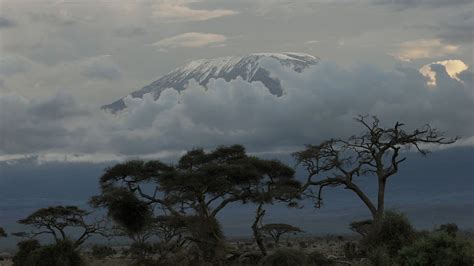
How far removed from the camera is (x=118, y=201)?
42562 mm

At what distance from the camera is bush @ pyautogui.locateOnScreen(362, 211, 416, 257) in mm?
27219

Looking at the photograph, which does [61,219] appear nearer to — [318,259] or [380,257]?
[318,259]

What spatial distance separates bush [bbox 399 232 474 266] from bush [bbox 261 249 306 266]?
7467mm

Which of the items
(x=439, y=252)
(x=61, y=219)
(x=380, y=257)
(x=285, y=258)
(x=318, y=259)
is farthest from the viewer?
(x=61, y=219)

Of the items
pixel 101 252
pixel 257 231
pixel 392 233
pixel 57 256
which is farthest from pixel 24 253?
pixel 392 233

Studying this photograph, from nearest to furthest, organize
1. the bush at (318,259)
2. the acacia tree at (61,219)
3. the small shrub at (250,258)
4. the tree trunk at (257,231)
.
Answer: the bush at (318,259) < the small shrub at (250,258) < the tree trunk at (257,231) < the acacia tree at (61,219)

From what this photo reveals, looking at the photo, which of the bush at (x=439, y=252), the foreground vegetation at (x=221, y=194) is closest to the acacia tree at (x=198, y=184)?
the foreground vegetation at (x=221, y=194)

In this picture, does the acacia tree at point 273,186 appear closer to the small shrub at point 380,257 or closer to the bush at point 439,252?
the small shrub at point 380,257

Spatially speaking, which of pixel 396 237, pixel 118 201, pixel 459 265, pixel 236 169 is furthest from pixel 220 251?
pixel 459 265

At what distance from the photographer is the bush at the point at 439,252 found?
22.7 metres

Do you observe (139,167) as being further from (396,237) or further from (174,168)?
(396,237)

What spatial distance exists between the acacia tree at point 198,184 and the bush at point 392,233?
35.8 ft

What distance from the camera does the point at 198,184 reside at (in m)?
40.3

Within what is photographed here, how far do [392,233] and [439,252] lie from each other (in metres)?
4.58
